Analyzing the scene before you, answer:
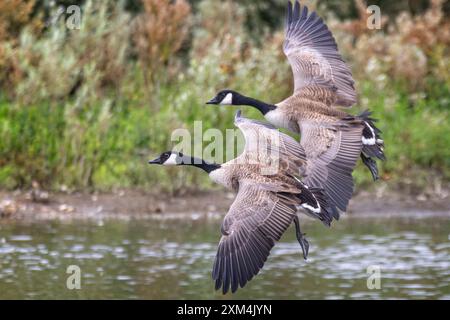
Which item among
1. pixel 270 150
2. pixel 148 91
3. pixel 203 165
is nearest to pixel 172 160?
pixel 203 165

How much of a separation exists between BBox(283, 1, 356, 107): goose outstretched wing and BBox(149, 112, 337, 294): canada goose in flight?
133 centimetres

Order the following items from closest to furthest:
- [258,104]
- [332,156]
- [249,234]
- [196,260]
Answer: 1. [249,234]
2. [332,156]
3. [258,104]
4. [196,260]

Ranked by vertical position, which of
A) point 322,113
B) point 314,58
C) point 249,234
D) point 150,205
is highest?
point 314,58

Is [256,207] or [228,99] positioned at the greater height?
[228,99]

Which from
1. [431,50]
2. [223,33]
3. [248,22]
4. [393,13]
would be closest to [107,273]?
[223,33]

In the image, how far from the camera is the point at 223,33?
801 inches

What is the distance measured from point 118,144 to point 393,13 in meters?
13.0

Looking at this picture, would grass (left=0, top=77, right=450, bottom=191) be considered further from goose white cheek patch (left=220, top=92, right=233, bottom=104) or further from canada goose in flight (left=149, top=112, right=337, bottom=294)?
canada goose in flight (left=149, top=112, right=337, bottom=294)

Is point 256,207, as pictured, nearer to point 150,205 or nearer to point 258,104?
point 258,104

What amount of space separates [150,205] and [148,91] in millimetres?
2224

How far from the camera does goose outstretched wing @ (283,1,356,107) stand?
11.9 m

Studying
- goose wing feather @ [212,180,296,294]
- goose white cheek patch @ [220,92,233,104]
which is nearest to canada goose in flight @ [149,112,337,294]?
goose wing feather @ [212,180,296,294]

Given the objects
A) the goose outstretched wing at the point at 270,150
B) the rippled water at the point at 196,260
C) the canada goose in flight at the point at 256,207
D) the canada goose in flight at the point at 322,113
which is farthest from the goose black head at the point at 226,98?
the rippled water at the point at 196,260

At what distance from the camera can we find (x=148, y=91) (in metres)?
19.4
